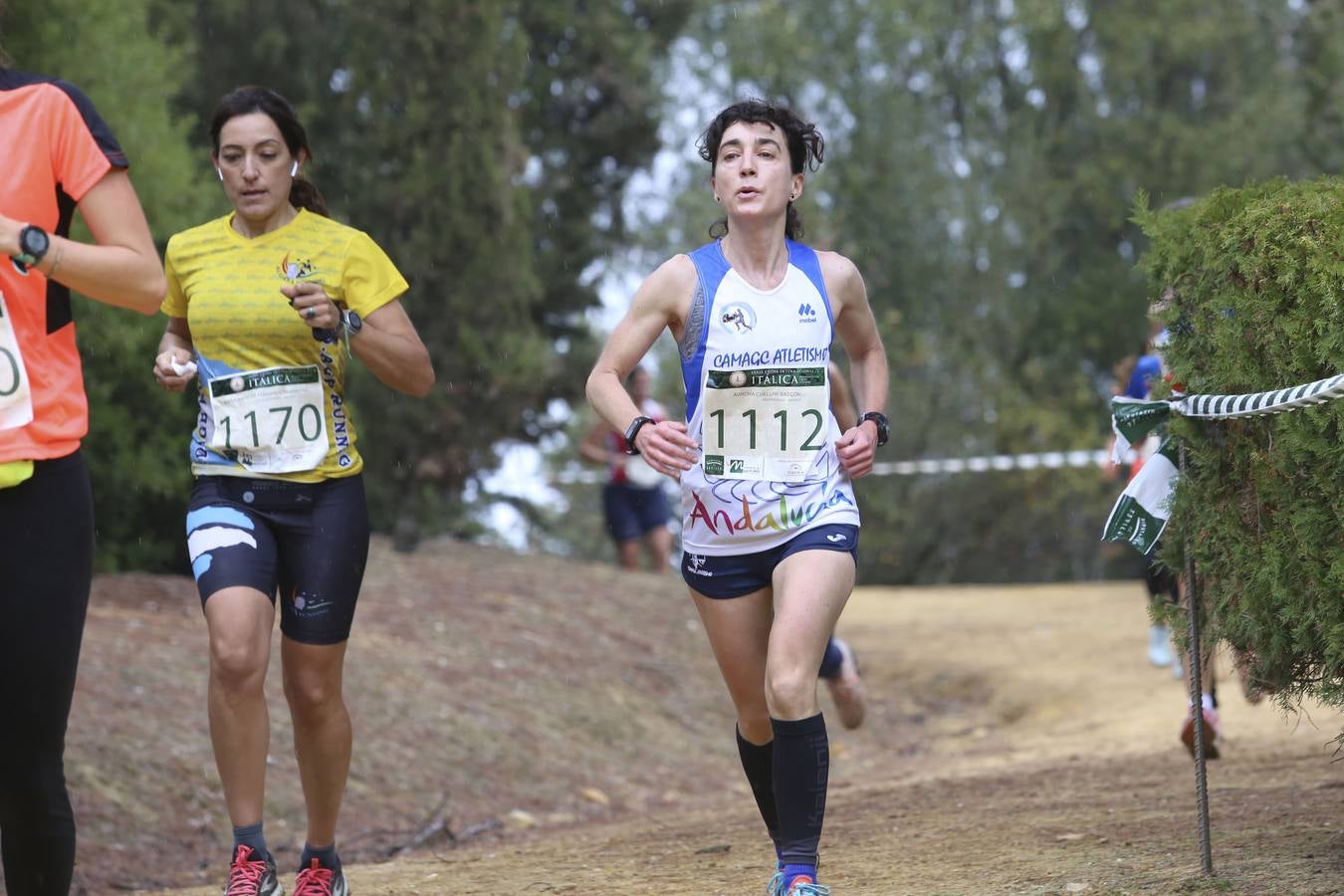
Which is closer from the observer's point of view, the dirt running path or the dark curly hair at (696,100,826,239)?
the dark curly hair at (696,100,826,239)

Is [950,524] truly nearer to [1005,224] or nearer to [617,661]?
[1005,224]

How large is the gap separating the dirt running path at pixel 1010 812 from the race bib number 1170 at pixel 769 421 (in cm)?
135

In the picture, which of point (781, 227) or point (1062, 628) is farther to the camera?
point (1062, 628)

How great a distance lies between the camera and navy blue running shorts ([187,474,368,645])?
521 cm

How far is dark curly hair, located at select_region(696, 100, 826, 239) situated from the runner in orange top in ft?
6.62

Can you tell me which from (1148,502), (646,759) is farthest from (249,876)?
(646,759)

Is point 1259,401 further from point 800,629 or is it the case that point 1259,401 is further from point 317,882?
point 317,882

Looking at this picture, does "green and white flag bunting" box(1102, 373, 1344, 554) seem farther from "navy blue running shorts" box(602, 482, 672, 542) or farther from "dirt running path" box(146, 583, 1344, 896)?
"navy blue running shorts" box(602, 482, 672, 542)

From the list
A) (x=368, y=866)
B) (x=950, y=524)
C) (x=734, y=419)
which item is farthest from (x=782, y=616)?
(x=950, y=524)

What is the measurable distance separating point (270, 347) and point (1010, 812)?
363 cm

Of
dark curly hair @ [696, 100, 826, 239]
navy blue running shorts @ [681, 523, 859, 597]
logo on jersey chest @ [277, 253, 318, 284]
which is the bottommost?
navy blue running shorts @ [681, 523, 859, 597]

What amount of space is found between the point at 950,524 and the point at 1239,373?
79.4 ft

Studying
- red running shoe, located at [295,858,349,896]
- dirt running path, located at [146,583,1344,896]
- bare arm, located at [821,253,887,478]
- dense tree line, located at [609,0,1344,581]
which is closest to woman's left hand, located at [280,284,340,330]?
bare arm, located at [821,253,887,478]

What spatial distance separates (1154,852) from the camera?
5.65 meters
